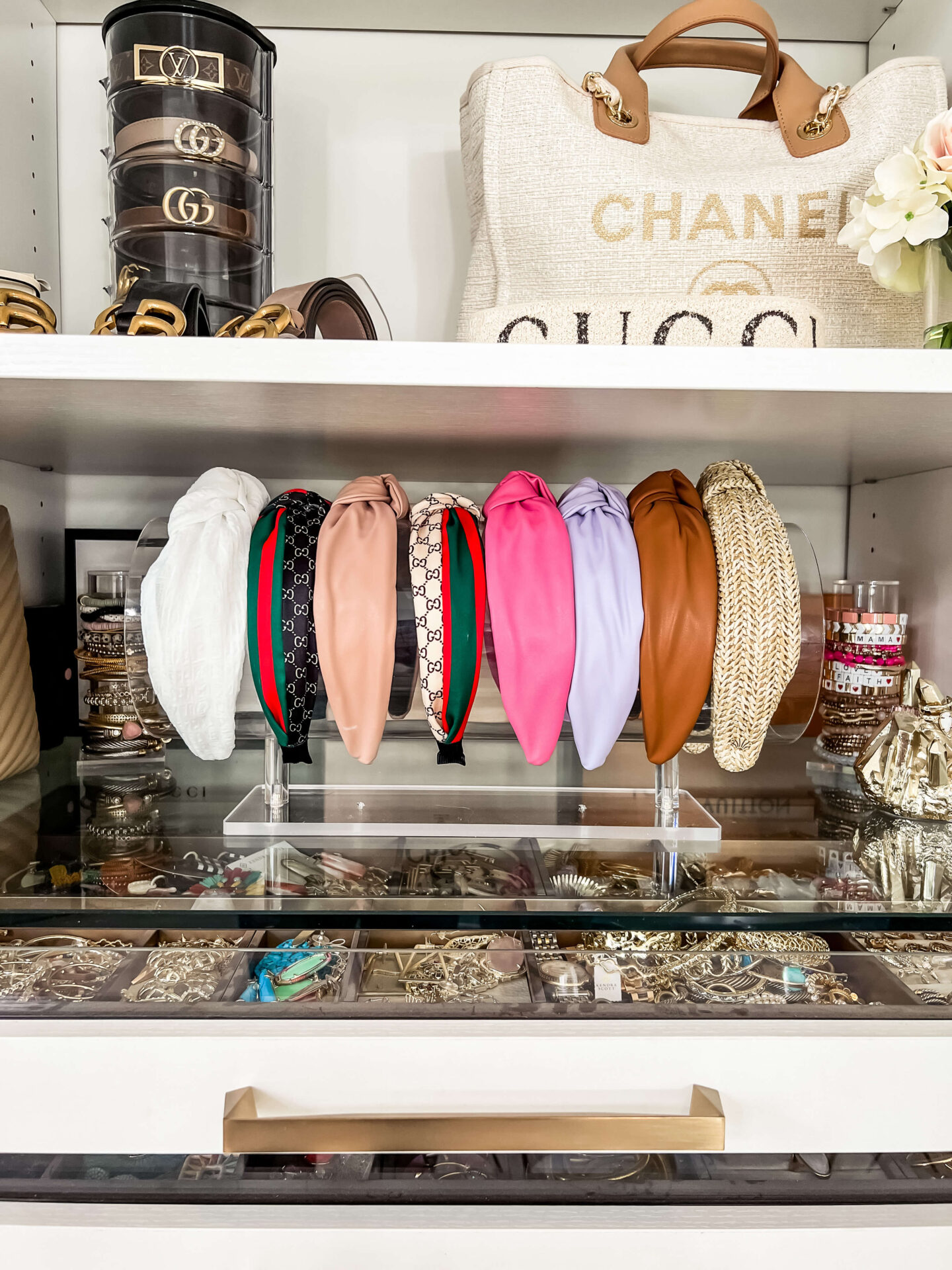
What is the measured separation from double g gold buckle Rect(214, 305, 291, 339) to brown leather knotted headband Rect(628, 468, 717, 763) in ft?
0.98

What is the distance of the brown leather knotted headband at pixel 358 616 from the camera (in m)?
0.61

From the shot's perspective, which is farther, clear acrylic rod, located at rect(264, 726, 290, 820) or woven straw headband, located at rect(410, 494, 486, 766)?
clear acrylic rod, located at rect(264, 726, 290, 820)

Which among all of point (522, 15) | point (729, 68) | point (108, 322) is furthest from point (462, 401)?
point (522, 15)

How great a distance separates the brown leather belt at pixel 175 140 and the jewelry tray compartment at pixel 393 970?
2.17 feet

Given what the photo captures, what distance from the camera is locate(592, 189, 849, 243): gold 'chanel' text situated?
71 cm

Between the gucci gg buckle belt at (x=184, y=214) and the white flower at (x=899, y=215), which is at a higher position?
the gucci gg buckle belt at (x=184, y=214)

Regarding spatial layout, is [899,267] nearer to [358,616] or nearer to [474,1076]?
[358,616]

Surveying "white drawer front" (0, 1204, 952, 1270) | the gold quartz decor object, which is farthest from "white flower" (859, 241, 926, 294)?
"white drawer front" (0, 1204, 952, 1270)

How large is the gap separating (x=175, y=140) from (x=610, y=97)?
37 cm

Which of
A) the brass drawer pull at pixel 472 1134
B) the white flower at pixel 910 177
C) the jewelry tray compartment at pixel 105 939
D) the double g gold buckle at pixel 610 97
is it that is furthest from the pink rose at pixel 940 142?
the jewelry tray compartment at pixel 105 939

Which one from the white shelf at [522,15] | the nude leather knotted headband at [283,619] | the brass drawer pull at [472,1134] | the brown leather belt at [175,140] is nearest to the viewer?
the brass drawer pull at [472,1134]

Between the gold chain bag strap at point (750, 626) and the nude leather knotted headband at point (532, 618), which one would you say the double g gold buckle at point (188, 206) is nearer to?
the nude leather knotted headband at point (532, 618)

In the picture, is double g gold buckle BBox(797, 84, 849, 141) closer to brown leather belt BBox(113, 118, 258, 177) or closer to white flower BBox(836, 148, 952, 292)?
white flower BBox(836, 148, 952, 292)

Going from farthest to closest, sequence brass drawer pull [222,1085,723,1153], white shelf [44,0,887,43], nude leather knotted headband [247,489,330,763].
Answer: white shelf [44,0,887,43]
nude leather knotted headband [247,489,330,763]
brass drawer pull [222,1085,723,1153]
